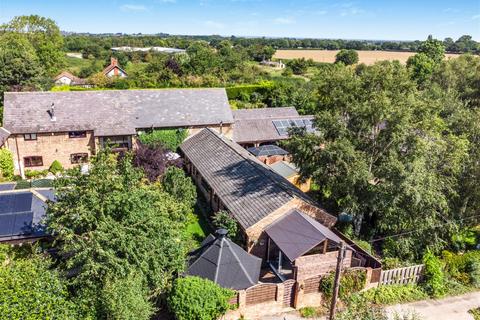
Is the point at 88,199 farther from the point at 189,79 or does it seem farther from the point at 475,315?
the point at 189,79

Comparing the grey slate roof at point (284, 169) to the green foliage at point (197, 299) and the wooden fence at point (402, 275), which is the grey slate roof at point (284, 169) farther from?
the green foliage at point (197, 299)

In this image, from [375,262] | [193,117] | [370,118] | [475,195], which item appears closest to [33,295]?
[375,262]

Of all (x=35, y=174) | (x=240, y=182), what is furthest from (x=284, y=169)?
(x=35, y=174)

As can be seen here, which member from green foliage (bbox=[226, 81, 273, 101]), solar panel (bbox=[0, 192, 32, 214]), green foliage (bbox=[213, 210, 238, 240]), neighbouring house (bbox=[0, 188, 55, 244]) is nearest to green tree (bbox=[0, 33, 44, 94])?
green foliage (bbox=[226, 81, 273, 101])

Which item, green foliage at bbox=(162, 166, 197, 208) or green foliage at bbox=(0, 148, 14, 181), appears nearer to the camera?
green foliage at bbox=(162, 166, 197, 208)

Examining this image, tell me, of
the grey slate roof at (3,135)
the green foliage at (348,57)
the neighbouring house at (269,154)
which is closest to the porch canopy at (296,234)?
the neighbouring house at (269,154)

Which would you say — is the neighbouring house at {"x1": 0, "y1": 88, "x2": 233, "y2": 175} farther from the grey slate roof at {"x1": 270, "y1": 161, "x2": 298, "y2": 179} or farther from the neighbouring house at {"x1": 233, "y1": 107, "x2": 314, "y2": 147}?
the grey slate roof at {"x1": 270, "y1": 161, "x2": 298, "y2": 179}

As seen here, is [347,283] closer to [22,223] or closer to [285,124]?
[22,223]
